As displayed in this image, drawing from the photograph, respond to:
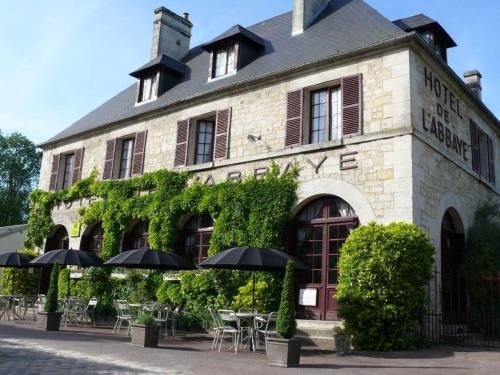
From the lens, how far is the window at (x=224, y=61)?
47.8ft

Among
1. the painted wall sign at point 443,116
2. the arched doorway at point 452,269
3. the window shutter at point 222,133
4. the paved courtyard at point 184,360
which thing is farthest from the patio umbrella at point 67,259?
the painted wall sign at point 443,116

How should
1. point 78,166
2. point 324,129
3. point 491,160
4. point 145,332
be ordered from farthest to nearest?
point 78,166 < point 491,160 < point 324,129 < point 145,332

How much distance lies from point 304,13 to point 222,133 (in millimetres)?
4071

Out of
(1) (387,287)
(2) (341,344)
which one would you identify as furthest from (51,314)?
(1) (387,287)

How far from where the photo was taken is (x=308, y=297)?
11070 mm

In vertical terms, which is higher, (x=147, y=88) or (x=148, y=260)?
(x=147, y=88)

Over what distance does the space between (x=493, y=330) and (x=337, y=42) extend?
23.7ft

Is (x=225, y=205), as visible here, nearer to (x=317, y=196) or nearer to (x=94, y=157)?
(x=317, y=196)

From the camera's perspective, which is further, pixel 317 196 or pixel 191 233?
pixel 191 233

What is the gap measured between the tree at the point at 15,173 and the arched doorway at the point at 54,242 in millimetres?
22105

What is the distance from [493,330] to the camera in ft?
36.0

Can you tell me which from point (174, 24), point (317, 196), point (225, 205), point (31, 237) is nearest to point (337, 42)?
point (317, 196)

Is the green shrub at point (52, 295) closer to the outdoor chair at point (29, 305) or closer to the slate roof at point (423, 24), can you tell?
the outdoor chair at point (29, 305)

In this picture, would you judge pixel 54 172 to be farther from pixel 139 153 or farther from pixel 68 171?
pixel 139 153
